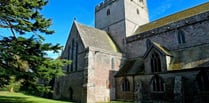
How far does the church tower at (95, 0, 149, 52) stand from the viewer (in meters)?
31.5

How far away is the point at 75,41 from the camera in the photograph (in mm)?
27344

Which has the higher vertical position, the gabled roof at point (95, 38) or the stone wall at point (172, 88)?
the gabled roof at point (95, 38)

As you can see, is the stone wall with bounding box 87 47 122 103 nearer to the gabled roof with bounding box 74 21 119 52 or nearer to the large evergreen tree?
the gabled roof with bounding box 74 21 119 52

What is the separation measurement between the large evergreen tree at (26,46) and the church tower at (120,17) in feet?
57.7

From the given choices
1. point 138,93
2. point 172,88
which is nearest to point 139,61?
point 138,93

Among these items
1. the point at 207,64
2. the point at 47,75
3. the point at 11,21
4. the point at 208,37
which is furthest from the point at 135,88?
the point at 11,21

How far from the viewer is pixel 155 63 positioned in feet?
68.5

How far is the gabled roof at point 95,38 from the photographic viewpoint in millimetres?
26142

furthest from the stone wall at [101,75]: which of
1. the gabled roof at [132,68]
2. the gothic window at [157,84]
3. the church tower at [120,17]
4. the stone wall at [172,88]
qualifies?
the gothic window at [157,84]

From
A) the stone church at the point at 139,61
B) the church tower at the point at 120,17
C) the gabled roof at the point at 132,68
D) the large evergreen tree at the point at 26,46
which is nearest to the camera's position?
the large evergreen tree at the point at 26,46

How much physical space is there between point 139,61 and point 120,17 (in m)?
10.7

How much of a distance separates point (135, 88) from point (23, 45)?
14.4m

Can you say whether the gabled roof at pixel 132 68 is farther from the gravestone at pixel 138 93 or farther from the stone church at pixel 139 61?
the gravestone at pixel 138 93

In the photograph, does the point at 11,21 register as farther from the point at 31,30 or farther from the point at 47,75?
the point at 47,75
